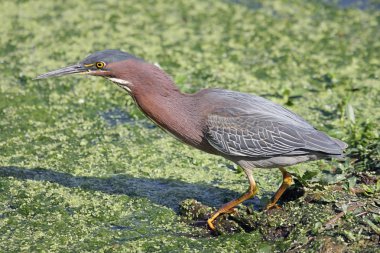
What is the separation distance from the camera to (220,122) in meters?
4.91

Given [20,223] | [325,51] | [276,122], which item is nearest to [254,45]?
[325,51]

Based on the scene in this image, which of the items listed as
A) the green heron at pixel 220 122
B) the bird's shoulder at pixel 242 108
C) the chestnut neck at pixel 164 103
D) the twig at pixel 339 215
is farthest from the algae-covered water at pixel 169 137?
the chestnut neck at pixel 164 103

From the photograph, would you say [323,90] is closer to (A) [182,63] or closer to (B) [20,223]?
(A) [182,63]

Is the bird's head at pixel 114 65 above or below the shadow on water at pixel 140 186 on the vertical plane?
above

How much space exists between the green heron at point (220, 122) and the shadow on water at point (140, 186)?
491 millimetres

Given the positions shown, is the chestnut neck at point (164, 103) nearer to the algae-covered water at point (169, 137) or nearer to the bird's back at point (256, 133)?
the bird's back at point (256, 133)

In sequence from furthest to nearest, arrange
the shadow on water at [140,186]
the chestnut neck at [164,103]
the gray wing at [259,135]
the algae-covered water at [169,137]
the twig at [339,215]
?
the shadow on water at [140,186], the chestnut neck at [164,103], the gray wing at [259,135], the algae-covered water at [169,137], the twig at [339,215]

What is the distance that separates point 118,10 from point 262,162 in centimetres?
418

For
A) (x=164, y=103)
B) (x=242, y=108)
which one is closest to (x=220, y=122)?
(x=242, y=108)

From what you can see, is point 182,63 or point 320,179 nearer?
point 320,179

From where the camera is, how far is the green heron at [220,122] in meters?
4.87

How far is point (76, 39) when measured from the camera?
7.88m

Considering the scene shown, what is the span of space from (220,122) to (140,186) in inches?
37.4

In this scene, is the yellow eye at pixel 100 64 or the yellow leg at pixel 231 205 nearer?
the yellow leg at pixel 231 205
